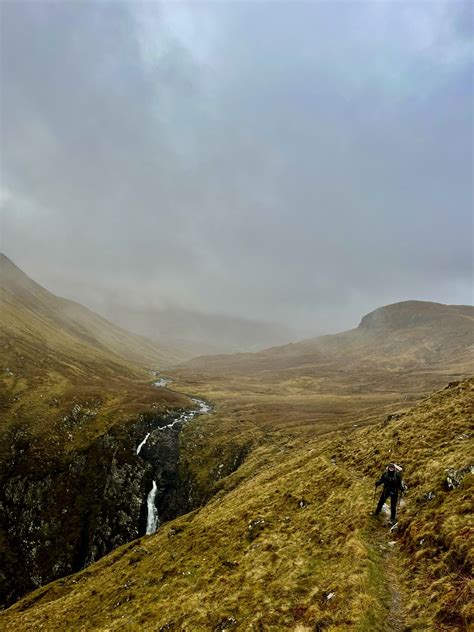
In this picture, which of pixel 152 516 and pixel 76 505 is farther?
pixel 76 505

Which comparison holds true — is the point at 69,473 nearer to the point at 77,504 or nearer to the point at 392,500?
the point at 77,504

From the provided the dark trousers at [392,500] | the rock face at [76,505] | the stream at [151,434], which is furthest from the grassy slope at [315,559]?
the stream at [151,434]

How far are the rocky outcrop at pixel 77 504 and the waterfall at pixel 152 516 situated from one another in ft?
2.55

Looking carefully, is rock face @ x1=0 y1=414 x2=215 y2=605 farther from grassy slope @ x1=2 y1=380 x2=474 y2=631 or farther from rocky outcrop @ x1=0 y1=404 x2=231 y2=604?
grassy slope @ x1=2 y1=380 x2=474 y2=631

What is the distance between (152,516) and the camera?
204ft

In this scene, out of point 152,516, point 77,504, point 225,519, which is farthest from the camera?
point 77,504

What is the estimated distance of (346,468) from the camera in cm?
3650

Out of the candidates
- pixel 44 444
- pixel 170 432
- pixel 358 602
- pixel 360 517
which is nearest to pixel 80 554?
pixel 44 444

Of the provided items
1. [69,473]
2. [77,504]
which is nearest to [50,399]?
[69,473]

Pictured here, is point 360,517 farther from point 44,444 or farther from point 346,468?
point 44,444

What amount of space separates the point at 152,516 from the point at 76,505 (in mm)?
Answer: 14257

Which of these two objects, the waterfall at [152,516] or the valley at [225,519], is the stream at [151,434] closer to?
the waterfall at [152,516]

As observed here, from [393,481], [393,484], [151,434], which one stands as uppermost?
[393,481]

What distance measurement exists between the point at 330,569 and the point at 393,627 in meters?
6.29
